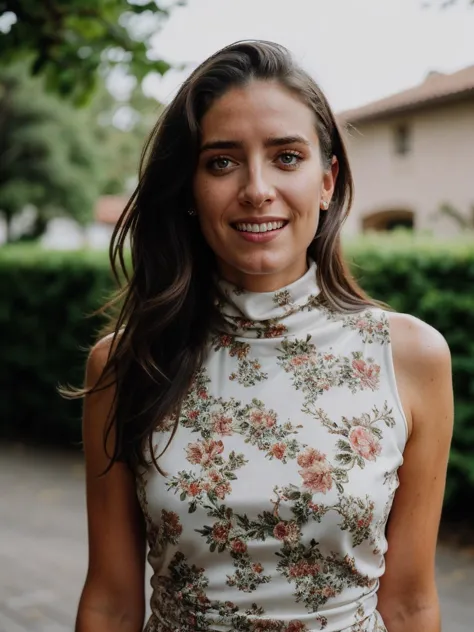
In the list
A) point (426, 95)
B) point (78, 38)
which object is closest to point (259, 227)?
point (78, 38)

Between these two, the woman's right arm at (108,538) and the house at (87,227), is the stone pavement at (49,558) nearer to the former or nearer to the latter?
the woman's right arm at (108,538)

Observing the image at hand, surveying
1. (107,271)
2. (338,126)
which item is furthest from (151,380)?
(107,271)

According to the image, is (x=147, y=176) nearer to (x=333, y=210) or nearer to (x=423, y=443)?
(x=333, y=210)

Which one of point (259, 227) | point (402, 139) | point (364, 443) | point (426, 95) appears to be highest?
point (426, 95)

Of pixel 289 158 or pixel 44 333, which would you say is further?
pixel 44 333

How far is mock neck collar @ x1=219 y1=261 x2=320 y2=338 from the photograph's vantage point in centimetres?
201

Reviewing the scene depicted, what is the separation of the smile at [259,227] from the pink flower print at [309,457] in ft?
1.61

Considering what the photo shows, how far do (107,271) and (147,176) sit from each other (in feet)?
21.1

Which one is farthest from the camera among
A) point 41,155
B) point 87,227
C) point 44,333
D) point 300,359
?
point 87,227

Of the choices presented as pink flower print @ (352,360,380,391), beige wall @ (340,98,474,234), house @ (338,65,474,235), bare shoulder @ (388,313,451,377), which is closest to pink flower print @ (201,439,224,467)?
pink flower print @ (352,360,380,391)

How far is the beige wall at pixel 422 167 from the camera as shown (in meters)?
9.95

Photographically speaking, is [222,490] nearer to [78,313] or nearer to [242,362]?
[242,362]

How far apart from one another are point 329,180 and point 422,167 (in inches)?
469

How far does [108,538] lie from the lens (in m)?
1.96
